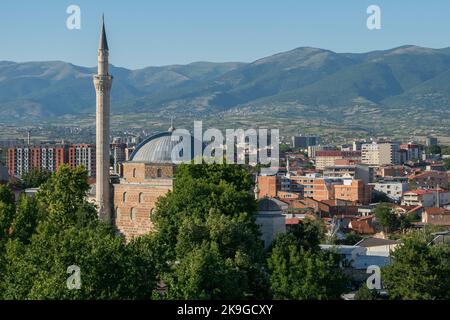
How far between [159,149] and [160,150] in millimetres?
63

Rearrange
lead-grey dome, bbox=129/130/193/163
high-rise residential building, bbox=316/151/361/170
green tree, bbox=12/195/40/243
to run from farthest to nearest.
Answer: high-rise residential building, bbox=316/151/361/170, lead-grey dome, bbox=129/130/193/163, green tree, bbox=12/195/40/243

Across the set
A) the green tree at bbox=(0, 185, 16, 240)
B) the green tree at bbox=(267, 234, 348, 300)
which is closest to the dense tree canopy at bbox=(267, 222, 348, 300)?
the green tree at bbox=(267, 234, 348, 300)

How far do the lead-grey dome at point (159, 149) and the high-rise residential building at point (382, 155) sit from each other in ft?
307

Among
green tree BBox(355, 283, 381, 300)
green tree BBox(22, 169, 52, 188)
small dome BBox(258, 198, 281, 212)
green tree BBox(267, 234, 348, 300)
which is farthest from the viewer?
green tree BBox(22, 169, 52, 188)

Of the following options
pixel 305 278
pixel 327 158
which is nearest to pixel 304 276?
pixel 305 278

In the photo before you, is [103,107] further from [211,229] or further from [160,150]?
[211,229]

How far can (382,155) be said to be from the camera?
425 ft

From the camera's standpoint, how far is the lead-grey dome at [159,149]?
36.3m

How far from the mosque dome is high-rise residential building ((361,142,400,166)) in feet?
307

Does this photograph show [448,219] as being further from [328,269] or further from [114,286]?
[114,286]

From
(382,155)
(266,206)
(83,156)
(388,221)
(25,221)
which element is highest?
(83,156)

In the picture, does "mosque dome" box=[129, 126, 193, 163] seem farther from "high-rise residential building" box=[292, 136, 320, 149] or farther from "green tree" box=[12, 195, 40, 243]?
"high-rise residential building" box=[292, 136, 320, 149]

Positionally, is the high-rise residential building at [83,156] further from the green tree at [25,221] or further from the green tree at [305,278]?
the green tree at [305,278]

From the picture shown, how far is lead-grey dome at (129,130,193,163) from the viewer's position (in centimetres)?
3634
